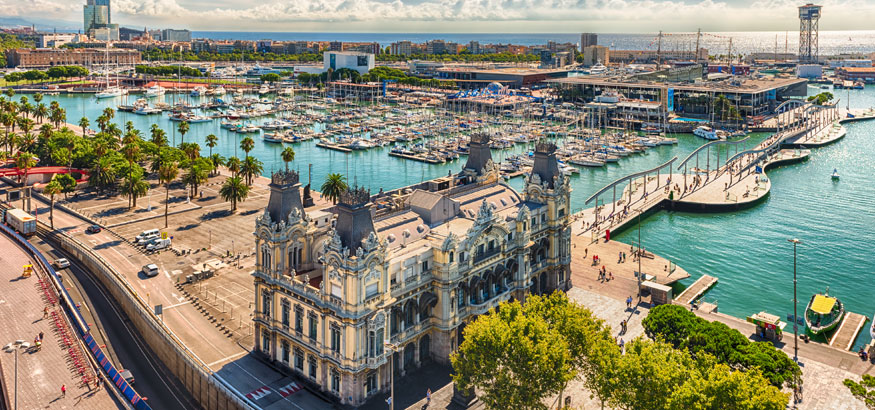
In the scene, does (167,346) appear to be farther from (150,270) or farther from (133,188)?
(133,188)

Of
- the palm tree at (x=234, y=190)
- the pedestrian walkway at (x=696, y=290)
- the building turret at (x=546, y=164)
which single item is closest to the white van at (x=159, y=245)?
the palm tree at (x=234, y=190)

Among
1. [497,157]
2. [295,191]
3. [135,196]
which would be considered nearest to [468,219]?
[295,191]

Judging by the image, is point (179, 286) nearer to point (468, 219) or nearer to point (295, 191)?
point (295, 191)

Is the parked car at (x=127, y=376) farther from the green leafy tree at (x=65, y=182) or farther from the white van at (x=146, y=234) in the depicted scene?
the green leafy tree at (x=65, y=182)

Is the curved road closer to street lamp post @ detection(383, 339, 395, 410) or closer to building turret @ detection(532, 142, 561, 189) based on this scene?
street lamp post @ detection(383, 339, 395, 410)

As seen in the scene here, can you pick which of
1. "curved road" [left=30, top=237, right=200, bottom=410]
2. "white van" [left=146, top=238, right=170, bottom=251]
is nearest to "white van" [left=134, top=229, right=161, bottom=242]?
"white van" [left=146, top=238, right=170, bottom=251]
